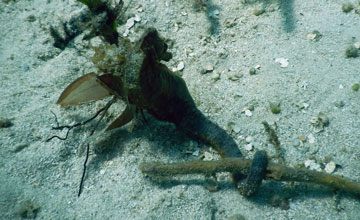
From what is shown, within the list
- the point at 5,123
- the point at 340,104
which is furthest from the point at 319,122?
the point at 5,123

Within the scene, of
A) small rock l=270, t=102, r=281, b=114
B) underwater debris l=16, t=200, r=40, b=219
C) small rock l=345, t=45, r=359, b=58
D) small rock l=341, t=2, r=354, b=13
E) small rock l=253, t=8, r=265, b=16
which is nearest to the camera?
underwater debris l=16, t=200, r=40, b=219

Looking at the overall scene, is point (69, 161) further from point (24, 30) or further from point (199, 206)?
point (24, 30)

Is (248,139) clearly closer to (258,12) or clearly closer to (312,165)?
(312,165)

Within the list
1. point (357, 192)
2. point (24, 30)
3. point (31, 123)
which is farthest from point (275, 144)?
point (24, 30)

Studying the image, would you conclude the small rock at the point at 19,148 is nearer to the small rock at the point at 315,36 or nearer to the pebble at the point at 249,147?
the pebble at the point at 249,147

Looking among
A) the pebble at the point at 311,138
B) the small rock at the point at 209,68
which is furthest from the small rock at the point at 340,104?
the small rock at the point at 209,68

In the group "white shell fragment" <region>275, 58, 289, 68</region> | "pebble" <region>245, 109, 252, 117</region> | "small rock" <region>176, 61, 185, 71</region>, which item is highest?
"small rock" <region>176, 61, 185, 71</region>

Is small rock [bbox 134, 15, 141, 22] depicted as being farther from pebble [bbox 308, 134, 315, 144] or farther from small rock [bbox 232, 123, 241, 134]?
pebble [bbox 308, 134, 315, 144]

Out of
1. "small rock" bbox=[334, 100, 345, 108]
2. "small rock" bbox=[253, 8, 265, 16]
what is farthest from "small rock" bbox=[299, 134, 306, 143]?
"small rock" bbox=[253, 8, 265, 16]
